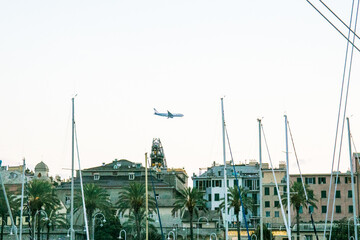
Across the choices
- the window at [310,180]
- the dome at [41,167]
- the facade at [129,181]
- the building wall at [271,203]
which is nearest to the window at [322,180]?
the window at [310,180]

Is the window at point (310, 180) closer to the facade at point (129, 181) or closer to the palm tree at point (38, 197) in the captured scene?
the facade at point (129, 181)

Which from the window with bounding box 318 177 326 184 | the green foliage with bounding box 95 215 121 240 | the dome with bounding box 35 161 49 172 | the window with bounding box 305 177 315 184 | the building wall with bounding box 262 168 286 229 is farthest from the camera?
the dome with bounding box 35 161 49 172

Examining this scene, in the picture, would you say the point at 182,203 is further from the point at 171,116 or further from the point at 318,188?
the point at 318,188

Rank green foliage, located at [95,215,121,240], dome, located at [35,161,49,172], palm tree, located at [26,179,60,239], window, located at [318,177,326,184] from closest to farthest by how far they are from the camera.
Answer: palm tree, located at [26,179,60,239]
green foliage, located at [95,215,121,240]
window, located at [318,177,326,184]
dome, located at [35,161,49,172]

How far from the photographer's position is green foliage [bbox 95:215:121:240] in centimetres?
10012

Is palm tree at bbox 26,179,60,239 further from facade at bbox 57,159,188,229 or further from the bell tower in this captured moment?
the bell tower

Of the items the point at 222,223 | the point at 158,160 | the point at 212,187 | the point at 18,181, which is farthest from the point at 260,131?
the point at 158,160

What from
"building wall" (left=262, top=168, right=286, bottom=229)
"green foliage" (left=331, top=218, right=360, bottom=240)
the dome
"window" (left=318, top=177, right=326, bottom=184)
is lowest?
"green foliage" (left=331, top=218, right=360, bottom=240)

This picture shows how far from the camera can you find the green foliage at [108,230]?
100 meters

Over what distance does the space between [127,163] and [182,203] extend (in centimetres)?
5520

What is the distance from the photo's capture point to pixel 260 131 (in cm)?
5591

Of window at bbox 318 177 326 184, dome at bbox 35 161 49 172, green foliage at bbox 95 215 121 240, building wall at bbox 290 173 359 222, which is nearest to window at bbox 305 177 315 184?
building wall at bbox 290 173 359 222

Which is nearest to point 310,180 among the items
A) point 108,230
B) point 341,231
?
point 341,231

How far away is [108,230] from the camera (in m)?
100
